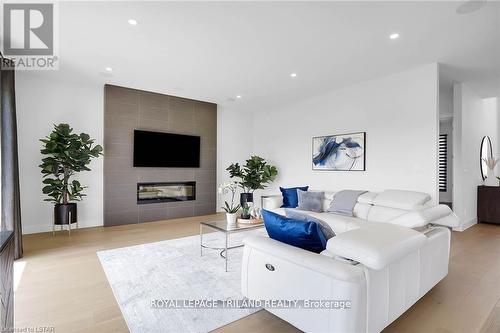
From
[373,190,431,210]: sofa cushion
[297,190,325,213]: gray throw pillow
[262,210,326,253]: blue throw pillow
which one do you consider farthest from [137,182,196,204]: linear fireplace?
[262,210,326,253]: blue throw pillow

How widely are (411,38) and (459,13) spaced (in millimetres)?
564

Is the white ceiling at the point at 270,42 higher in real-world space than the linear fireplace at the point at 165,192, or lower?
higher

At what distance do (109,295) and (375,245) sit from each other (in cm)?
239

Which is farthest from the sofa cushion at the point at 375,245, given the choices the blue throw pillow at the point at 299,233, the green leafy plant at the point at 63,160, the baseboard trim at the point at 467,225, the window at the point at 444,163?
the window at the point at 444,163

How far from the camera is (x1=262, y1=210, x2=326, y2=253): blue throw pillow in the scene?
184 cm

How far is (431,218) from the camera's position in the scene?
2.54 m

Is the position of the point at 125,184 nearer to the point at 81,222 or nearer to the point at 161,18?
the point at 81,222

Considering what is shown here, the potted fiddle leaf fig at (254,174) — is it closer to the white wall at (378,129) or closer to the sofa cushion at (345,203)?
the white wall at (378,129)

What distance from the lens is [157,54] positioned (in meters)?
3.75

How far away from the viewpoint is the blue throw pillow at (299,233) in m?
1.84

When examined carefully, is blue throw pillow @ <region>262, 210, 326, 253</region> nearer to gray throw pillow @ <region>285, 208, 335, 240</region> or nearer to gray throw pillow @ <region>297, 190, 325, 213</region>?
gray throw pillow @ <region>285, 208, 335, 240</region>

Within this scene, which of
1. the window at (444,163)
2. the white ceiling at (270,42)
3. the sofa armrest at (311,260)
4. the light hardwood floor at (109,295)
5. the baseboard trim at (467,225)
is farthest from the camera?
the window at (444,163)

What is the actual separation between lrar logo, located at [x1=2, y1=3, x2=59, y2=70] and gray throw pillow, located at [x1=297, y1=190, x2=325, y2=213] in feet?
14.0

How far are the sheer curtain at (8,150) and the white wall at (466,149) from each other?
7123mm
